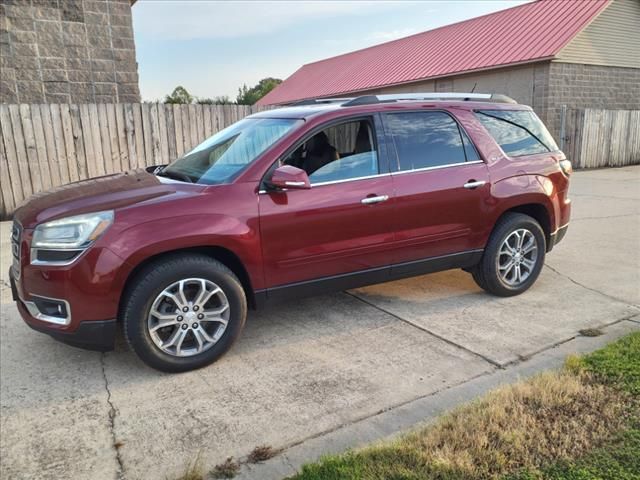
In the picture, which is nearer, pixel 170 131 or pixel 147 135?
pixel 147 135

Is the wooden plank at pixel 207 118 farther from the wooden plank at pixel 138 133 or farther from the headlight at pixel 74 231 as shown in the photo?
the headlight at pixel 74 231

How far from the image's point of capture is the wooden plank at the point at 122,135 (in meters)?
9.47

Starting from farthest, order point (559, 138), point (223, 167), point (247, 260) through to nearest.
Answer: point (559, 138), point (223, 167), point (247, 260)

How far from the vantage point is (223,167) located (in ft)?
13.2

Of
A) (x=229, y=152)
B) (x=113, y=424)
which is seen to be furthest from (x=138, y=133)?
(x=113, y=424)

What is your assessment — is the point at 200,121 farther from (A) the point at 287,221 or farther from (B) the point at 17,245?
Answer: (A) the point at 287,221

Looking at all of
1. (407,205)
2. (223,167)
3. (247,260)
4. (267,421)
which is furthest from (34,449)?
(407,205)

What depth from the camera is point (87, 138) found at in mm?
9305

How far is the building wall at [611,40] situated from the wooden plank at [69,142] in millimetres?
15495

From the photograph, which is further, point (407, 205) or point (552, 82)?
point (552, 82)

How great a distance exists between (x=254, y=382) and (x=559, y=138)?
16.8 meters

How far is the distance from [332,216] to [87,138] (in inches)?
280

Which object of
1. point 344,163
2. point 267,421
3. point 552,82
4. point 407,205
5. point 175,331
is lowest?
point 267,421

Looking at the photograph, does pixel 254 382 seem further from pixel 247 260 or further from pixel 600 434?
pixel 600 434
